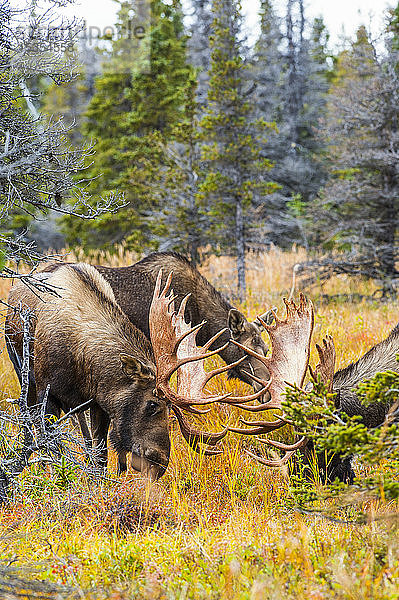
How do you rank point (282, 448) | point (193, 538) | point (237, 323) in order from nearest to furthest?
point (193, 538) → point (282, 448) → point (237, 323)

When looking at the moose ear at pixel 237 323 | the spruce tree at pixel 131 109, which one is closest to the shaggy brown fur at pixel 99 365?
the moose ear at pixel 237 323

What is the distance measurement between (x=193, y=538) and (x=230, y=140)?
10.7m

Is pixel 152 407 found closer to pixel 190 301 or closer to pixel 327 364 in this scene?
pixel 327 364

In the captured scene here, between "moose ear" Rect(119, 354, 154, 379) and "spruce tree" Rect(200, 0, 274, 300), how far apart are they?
7.68 meters

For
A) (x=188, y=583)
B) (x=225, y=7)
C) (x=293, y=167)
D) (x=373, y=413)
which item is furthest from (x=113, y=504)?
(x=293, y=167)

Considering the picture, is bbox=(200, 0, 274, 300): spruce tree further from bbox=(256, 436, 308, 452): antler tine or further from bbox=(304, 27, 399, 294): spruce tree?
bbox=(256, 436, 308, 452): antler tine

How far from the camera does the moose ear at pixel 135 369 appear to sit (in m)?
5.04

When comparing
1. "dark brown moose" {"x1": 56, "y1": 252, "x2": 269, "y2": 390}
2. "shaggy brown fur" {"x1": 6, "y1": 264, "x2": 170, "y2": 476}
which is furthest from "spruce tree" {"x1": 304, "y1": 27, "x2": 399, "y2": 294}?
"shaggy brown fur" {"x1": 6, "y1": 264, "x2": 170, "y2": 476}

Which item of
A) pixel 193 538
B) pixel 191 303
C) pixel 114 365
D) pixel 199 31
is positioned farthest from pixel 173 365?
pixel 199 31

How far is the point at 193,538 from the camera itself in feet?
12.9

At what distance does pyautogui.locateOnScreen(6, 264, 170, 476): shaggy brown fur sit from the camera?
A: 16.5 ft

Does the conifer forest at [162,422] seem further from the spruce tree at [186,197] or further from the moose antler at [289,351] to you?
the spruce tree at [186,197]

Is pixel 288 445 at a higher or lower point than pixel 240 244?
lower

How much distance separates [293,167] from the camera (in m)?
25.7
